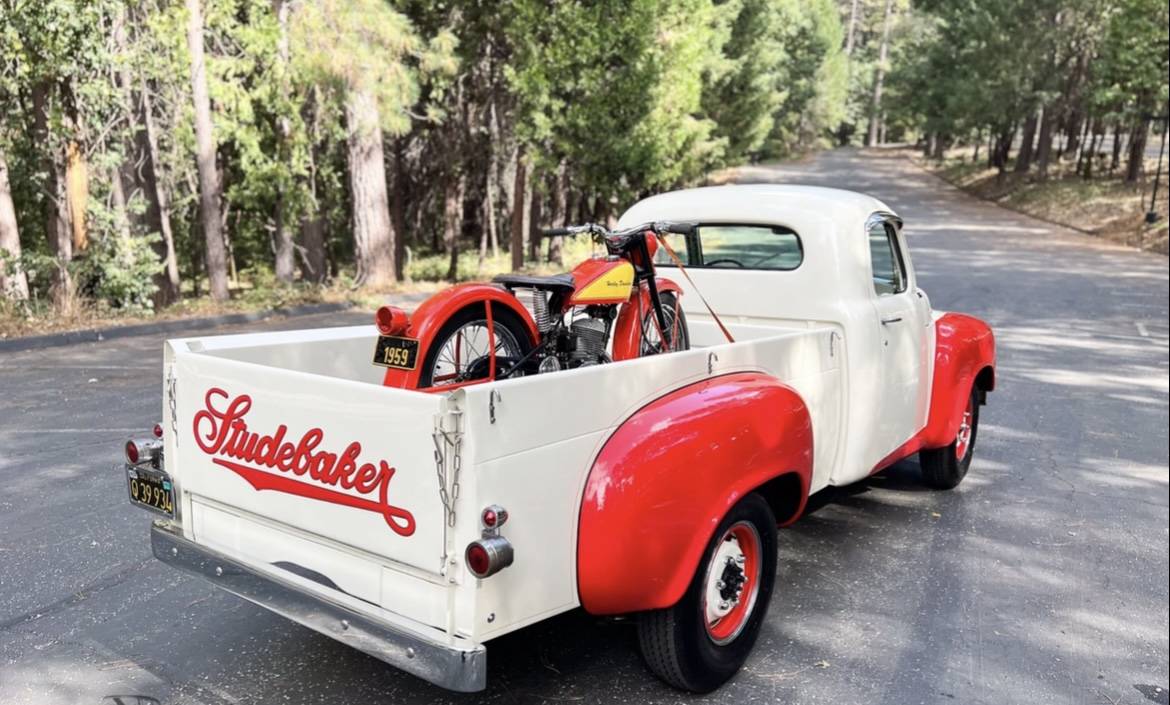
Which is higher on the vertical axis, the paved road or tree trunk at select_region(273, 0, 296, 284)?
tree trunk at select_region(273, 0, 296, 284)

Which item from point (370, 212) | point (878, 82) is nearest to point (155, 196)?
point (370, 212)

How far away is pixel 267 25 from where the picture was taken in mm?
13398

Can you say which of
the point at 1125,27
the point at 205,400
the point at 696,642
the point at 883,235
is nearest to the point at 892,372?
the point at 883,235

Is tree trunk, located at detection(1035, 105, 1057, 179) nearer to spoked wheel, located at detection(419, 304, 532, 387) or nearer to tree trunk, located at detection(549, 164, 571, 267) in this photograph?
tree trunk, located at detection(549, 164, 571, 267)

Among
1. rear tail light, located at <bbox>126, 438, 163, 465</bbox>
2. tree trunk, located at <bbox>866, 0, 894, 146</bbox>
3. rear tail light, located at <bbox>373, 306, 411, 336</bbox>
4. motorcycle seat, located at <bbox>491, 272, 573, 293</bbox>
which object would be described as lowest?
rear tail light, located at <bbox>126, 438, 163, 465</bbox>

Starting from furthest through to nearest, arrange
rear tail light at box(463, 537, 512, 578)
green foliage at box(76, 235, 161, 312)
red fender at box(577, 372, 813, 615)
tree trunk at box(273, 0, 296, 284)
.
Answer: tree trunk at box(273, 0, 296, 284), green foliage at box(76, 235, 161, 312), red fender at box(577, 372, 813, 615), rear tail light at box(463, 537, 512, 578)

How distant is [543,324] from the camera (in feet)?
13.6

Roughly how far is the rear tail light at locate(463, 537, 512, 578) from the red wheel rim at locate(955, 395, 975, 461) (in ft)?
13.6

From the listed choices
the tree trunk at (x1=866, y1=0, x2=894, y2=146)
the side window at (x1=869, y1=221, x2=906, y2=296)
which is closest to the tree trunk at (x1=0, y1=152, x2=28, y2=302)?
the side window at (x1=869, y1=221, x2=906, y2=296)

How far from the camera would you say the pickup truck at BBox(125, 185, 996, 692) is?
2.51 m

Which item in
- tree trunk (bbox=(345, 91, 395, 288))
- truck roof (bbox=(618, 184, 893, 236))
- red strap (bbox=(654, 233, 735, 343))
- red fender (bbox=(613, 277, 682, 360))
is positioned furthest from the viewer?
tree trunk (bbox=(345, 91, 395, 288))

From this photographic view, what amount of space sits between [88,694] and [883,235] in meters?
4.71

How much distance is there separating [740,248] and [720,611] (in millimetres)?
2521

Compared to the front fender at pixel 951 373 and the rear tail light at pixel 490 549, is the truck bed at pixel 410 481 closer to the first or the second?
the rear tail light at pixel 490 549
